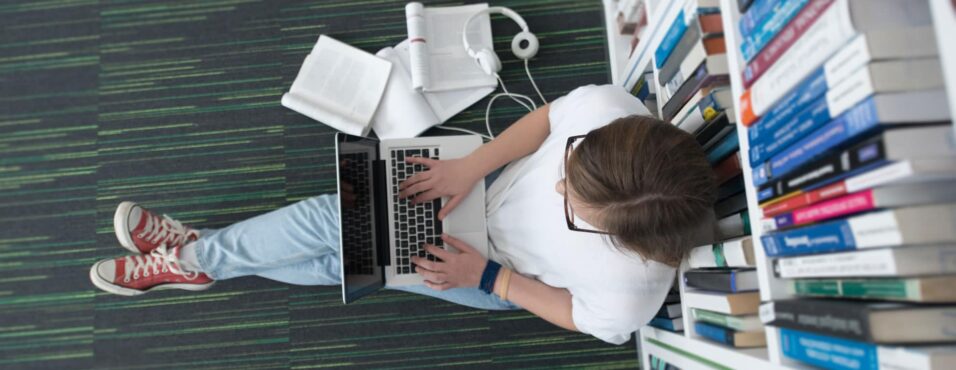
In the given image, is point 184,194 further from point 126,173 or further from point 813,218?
point 813,218

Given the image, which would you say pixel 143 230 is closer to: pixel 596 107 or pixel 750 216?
pixel 596 107

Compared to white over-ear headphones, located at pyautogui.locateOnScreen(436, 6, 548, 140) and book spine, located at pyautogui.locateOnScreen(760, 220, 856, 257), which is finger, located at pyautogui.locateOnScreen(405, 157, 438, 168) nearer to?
white over-ear headphones, located at pyautogui.locateOnScreen(436, 6, 548, 140)

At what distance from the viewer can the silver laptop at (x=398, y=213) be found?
1194 millimetres

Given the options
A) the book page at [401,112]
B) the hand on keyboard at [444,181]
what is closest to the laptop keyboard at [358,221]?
the hand on keyboard at [444,181]

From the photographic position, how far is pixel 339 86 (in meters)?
1.66

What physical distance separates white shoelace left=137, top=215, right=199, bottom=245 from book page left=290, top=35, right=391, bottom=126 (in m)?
0.50

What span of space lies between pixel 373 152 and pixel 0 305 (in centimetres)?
128

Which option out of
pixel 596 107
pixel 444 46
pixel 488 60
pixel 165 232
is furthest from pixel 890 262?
pixel 165 232

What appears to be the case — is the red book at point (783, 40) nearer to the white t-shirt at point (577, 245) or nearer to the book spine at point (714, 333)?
the white t-shirt at point (577, 245)

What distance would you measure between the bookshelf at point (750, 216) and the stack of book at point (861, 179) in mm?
35

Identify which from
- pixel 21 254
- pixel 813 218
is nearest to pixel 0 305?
pixel 21 254

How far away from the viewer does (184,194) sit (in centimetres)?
166

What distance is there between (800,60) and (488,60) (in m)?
1.03

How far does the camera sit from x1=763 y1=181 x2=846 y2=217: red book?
0.65 meters
